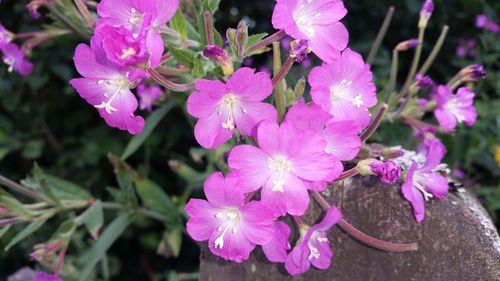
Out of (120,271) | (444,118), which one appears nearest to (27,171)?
(120,271)

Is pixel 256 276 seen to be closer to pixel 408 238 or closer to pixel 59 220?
pixel 408 238

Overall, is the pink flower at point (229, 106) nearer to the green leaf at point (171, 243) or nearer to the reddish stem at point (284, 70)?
the reddish stem at point (284, 70)

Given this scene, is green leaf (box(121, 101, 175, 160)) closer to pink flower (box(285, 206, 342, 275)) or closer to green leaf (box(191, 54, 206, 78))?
green leaf (box(191, 54, 206, 78))

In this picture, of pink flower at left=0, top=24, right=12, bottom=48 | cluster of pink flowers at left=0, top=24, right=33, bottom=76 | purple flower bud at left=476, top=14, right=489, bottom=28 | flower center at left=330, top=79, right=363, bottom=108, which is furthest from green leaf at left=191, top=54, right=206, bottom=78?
purple flower bud at left=476, top=14, right=489, bottom=28

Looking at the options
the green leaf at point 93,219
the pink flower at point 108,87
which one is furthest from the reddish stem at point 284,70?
the green leaf at point 93,219

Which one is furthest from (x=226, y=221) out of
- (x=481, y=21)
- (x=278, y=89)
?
(x=481, y=21)

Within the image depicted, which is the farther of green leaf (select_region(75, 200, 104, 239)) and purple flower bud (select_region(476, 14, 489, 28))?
purple flower bud (select_region(476, 14, 489, 28))
